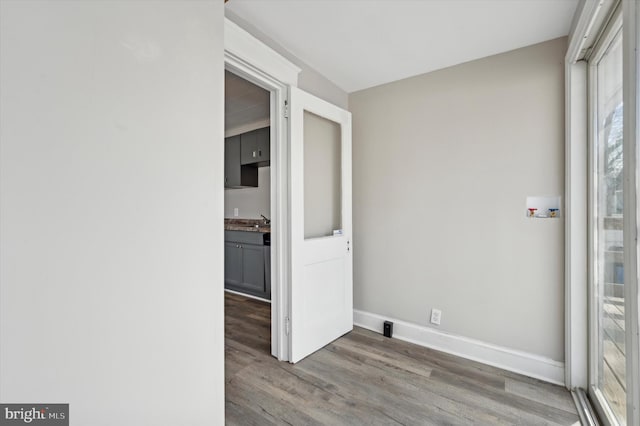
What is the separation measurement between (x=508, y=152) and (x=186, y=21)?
225cm

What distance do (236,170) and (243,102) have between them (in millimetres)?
987

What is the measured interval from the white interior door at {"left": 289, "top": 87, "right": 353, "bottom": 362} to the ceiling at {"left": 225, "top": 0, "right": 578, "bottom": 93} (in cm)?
40

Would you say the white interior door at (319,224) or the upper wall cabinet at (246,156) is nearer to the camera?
the white interior door at (319,224)

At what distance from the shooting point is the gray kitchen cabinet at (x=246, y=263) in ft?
12.6

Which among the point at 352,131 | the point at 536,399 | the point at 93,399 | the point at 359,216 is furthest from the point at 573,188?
the point at 93,399

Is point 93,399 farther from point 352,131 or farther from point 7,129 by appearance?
point 352,131

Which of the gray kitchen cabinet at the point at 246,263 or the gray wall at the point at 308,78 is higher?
the gray wall at the point at 308,78

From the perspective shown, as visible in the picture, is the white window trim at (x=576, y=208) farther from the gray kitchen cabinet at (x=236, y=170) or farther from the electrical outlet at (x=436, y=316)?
the gray kitchen cabinet at (x=236, y=170)

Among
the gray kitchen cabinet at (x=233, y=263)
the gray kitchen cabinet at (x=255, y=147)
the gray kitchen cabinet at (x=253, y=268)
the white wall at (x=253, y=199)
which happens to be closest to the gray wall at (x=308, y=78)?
the gray kitchen cabinet at (x=255, y=147)

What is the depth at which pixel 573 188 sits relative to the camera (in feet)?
6.12

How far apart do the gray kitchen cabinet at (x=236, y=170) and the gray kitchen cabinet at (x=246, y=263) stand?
73 cm

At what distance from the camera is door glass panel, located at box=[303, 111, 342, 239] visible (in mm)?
2490

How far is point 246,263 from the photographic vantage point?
403 centimetres

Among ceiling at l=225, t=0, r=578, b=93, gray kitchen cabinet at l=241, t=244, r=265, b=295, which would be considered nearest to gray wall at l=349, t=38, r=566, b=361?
ceiling at l=225, t=0, r=578, b=93
